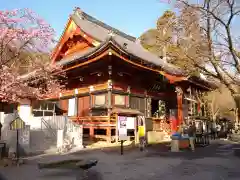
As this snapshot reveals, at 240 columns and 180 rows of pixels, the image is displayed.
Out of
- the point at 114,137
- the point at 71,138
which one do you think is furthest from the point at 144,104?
the point at 71,138

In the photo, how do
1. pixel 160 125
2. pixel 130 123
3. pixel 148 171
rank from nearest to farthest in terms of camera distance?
pixel 148 171
pixel 130 123
pixel 160 125

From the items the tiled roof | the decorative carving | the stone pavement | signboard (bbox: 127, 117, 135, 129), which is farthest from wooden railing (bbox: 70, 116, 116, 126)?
the decorative carving

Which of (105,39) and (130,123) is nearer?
(130,123)

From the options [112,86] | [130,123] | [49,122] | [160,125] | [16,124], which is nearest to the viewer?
[16,124]

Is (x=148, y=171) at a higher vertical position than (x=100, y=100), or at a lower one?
lower

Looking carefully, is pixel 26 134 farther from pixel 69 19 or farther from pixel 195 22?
pixel 69 19

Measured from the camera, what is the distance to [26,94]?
13.7 m

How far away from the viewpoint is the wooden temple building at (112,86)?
1764cm

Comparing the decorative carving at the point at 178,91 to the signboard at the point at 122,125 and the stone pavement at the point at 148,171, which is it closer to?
the signboard at the point at 122,125

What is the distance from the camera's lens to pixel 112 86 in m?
18.6

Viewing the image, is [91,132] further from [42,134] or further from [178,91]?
[178,91]

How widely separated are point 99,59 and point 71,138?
20.0ft

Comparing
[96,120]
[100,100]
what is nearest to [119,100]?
[100,100]

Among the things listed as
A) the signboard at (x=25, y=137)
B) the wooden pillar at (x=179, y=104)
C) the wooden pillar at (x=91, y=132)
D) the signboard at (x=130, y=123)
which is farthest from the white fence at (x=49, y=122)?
the wooden pillar at (x=179, y=104)
